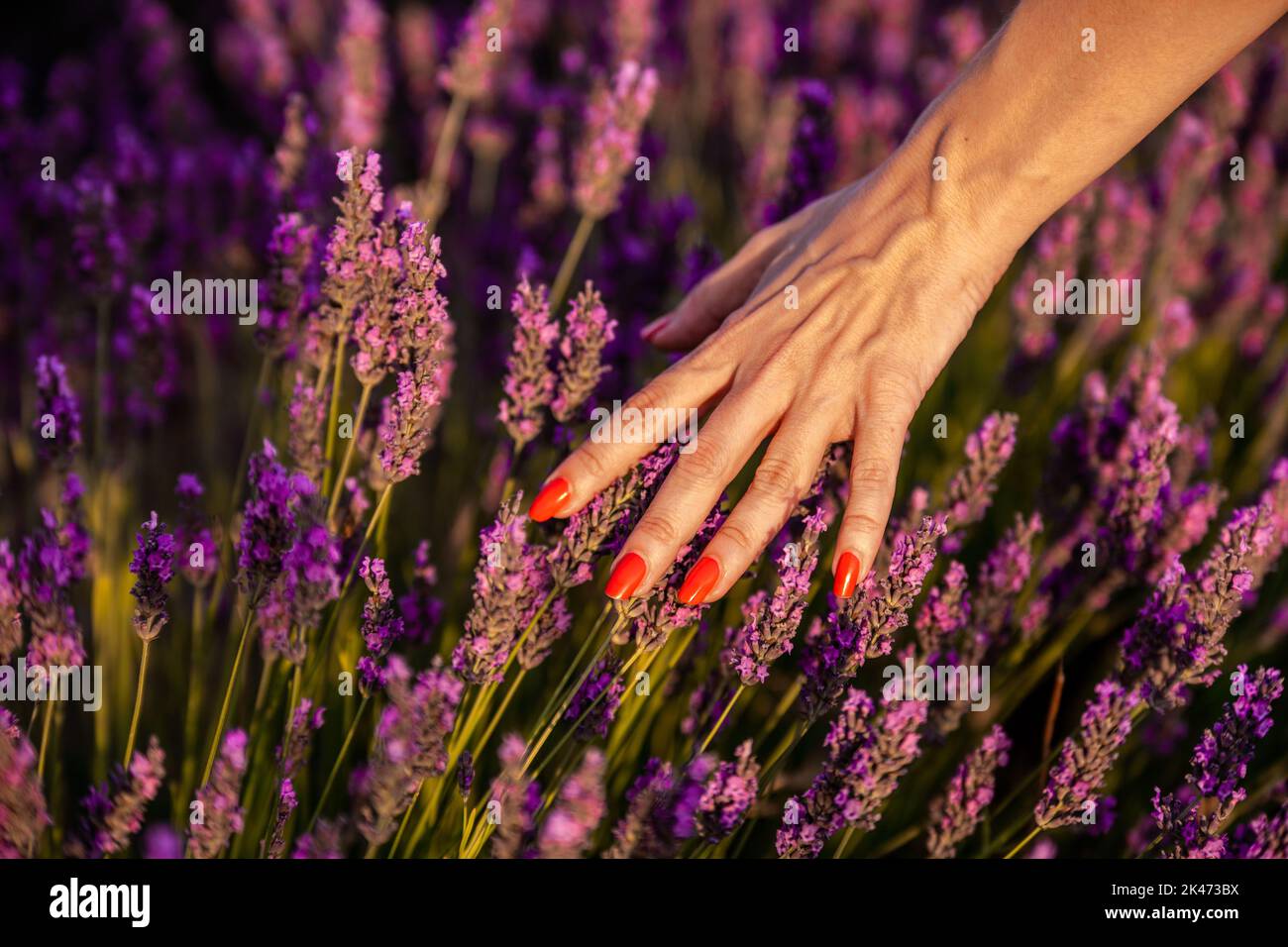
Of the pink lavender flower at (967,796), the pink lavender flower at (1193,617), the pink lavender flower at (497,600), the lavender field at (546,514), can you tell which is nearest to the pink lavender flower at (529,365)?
the lavender field at (546,514)

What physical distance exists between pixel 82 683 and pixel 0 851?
1.10 ft

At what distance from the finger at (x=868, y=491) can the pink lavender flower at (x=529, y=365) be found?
18.9 inches

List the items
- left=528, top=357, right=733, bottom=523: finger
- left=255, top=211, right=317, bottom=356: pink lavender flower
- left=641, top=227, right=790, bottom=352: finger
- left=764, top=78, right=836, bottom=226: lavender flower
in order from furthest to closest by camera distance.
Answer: left=764, top=78, right=836, bottom=226: lavender flower < left=641, top=227, right=790, bottom=352: finger < left=255, top=211, right=317, bottom=356: pink lavender flower < left=528, top=357, right=733, bottom=523: finger

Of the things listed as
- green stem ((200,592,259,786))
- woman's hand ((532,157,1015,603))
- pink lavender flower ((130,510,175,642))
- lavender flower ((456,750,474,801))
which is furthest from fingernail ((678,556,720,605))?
pink lavender flower ((130,510,175,642))

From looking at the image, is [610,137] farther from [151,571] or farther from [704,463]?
[151,571]

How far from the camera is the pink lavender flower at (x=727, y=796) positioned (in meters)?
1.25

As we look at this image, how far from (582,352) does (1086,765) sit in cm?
93

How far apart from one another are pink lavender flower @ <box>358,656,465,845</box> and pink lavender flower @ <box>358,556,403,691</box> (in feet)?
0.36

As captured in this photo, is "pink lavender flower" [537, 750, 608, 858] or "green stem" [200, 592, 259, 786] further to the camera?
"green stem" [200, 592, 259, 786]

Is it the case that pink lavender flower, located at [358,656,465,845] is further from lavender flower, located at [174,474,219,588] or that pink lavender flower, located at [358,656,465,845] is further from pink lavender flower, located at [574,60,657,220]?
pink lavender flower, located at [574,60,657,220]

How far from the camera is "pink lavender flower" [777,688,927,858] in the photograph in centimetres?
127

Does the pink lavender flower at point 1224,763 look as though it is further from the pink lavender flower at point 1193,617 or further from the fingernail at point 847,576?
the fingernail at point 847,576

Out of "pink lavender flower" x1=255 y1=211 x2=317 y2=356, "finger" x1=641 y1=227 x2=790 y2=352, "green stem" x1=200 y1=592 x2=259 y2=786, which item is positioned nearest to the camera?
"green stem" x1=200 y1=592 x2=259 y2=786

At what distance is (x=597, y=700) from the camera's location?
1.36m
